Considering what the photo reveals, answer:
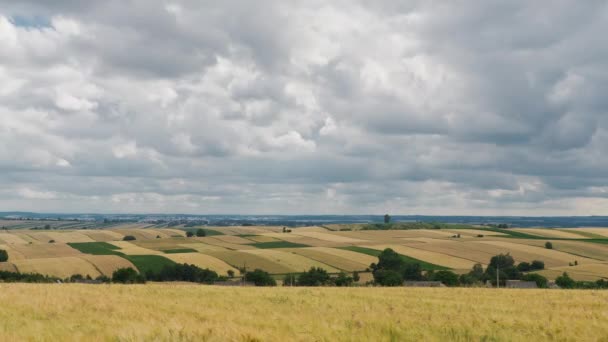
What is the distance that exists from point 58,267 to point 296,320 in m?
77.2

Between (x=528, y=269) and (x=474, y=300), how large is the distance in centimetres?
7336

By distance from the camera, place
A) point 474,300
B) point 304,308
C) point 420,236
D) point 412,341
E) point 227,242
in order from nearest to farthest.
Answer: point 412,341
point 304,308
point 474,300
point 227,242
point 420,236

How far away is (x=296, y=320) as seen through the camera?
40.3 ft

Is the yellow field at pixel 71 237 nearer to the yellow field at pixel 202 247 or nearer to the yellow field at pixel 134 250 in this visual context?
the yellow field at pixel 134 250

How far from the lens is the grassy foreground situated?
31.9ft

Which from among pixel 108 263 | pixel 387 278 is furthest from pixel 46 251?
pixel 387 278

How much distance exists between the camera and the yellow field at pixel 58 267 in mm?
75719

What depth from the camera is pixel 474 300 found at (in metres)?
20.2

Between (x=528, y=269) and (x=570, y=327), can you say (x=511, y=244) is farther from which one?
(x=570, y=327)

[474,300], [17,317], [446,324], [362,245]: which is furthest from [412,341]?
[362,245]

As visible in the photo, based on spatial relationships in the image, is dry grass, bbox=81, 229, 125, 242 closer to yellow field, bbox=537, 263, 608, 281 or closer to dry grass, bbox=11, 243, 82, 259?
dry grass, bbox=11, 243, 82, 259

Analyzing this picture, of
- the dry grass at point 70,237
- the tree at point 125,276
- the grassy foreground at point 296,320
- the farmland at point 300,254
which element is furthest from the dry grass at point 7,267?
the grassy foreground at point 296,320

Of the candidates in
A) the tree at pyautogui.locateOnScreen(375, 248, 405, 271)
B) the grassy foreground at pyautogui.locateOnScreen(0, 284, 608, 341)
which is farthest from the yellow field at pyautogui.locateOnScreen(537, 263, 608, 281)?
the grassy foreground at pyautogui.locateOnScreen(0, 284, 608, 341)

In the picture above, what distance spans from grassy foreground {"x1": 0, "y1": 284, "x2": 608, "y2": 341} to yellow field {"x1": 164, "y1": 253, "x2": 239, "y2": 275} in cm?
6437
